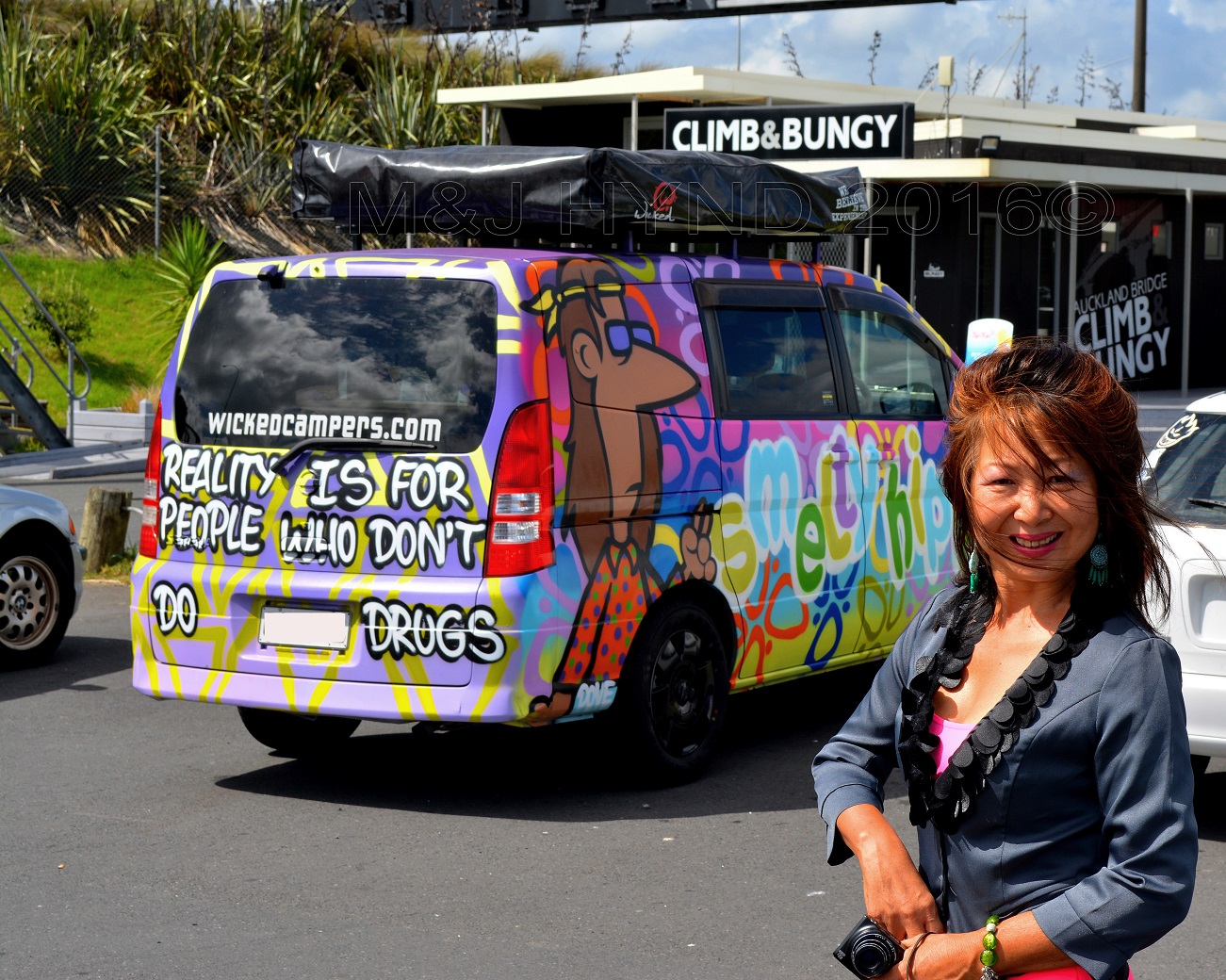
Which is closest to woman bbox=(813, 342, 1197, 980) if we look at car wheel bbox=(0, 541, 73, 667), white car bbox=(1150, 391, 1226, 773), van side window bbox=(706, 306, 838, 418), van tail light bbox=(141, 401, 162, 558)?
white car bbox=(1150, 391, 1226, 773)

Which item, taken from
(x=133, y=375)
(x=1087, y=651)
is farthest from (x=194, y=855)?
(x=133, y=375)

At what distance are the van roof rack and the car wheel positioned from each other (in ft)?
8.21

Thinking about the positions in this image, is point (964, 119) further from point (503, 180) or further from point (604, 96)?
point (503, 180)

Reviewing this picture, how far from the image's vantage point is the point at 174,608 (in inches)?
245

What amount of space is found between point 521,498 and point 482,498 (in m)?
0.14

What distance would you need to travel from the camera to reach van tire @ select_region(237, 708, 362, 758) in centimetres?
682

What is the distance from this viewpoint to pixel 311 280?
614cm

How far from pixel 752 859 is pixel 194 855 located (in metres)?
1.88

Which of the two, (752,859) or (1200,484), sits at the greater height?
(1200,484)

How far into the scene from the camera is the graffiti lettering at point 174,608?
20.3 ft

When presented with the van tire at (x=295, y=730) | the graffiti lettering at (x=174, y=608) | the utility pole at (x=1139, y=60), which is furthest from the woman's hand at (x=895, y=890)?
the utility pole at (x=1139, y=60)

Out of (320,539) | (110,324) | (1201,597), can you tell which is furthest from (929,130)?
(320,539)

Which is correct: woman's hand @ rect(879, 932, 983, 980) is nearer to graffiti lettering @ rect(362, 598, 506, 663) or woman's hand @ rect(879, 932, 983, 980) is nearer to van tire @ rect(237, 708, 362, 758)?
graffiti lettering @ rect(362, 598, 506, 663)

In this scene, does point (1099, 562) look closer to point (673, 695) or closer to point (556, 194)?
point (673, 695)
